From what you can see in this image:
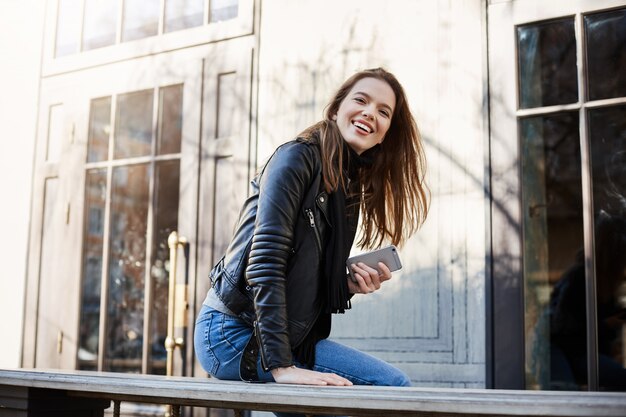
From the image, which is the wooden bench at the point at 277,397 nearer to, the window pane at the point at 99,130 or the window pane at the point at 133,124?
the window pane at the point at 133,124

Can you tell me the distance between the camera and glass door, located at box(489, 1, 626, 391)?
3.56 m

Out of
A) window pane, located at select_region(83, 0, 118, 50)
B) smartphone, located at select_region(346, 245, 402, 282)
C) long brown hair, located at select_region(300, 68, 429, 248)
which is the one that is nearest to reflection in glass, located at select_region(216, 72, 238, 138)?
window pane, located at select_region(83, 0, 118, 50)

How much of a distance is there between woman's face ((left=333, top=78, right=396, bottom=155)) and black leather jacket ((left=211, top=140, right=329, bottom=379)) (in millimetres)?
201

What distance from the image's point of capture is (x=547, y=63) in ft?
12.5

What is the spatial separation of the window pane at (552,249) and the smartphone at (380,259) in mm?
1309

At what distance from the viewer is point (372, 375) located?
8.24 feet


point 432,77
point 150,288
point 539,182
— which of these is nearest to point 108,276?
point 150,288

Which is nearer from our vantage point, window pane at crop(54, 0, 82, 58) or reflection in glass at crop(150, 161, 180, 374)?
reflection in glass at crop(150, 161, 180, 374)

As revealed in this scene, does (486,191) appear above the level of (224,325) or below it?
above

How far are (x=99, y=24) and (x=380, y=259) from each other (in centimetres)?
347

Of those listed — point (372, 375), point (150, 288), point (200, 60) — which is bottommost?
point (372, 375)

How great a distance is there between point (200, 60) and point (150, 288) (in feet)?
4.47

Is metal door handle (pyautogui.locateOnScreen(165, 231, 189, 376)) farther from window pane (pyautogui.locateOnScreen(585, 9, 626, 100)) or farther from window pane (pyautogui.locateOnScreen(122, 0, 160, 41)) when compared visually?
window pane (pyautogui.locateOnScreen(585, 9, 626, 100))

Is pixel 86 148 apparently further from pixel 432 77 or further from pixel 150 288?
pixel 432 77
